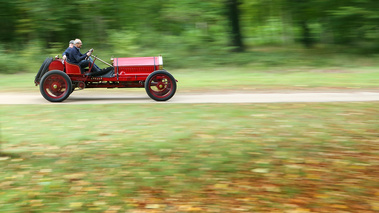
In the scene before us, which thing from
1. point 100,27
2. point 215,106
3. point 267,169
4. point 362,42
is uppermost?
point 100,27

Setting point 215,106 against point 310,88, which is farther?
point 310,88

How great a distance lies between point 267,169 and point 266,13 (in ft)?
78.5

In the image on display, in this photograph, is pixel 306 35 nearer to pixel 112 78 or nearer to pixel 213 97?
pixel 213 97

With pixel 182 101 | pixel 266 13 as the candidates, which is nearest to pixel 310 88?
pixel 182 101

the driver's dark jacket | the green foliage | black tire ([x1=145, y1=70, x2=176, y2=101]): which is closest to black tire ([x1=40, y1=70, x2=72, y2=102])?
the driver's dark jacket

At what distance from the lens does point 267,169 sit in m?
6.40

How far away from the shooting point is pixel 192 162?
6656mm

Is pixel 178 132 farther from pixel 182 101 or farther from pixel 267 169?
pixel 182 101

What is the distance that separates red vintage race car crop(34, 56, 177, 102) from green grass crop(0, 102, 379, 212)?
2.20m

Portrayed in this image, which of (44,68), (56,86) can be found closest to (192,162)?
(56,86)

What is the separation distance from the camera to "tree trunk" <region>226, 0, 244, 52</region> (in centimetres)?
2455

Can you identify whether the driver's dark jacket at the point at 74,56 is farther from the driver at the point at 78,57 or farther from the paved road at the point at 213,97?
the paved road at the point at 213,97

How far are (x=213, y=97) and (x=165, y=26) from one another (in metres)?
13.3

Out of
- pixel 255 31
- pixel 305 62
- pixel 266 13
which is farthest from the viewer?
pixel 255 31
